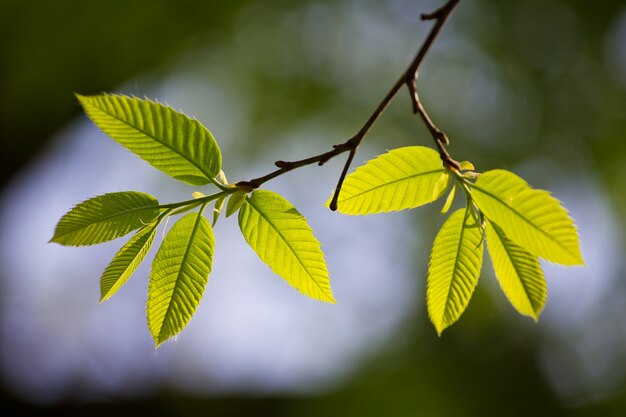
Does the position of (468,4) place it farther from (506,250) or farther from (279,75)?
(506,250)

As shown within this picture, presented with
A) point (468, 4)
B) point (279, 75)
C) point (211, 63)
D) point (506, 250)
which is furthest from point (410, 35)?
point (506, 250)

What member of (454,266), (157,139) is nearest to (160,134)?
(157,139)

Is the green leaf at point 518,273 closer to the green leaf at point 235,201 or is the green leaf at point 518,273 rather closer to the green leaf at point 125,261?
the green leaf at point 235,201

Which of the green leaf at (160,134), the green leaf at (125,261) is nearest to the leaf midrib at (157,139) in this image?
the green leaf at (160,134)

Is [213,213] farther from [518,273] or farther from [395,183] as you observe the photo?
[518,273]

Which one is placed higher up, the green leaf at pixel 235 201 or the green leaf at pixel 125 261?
the green leaf at pixel 235 201
